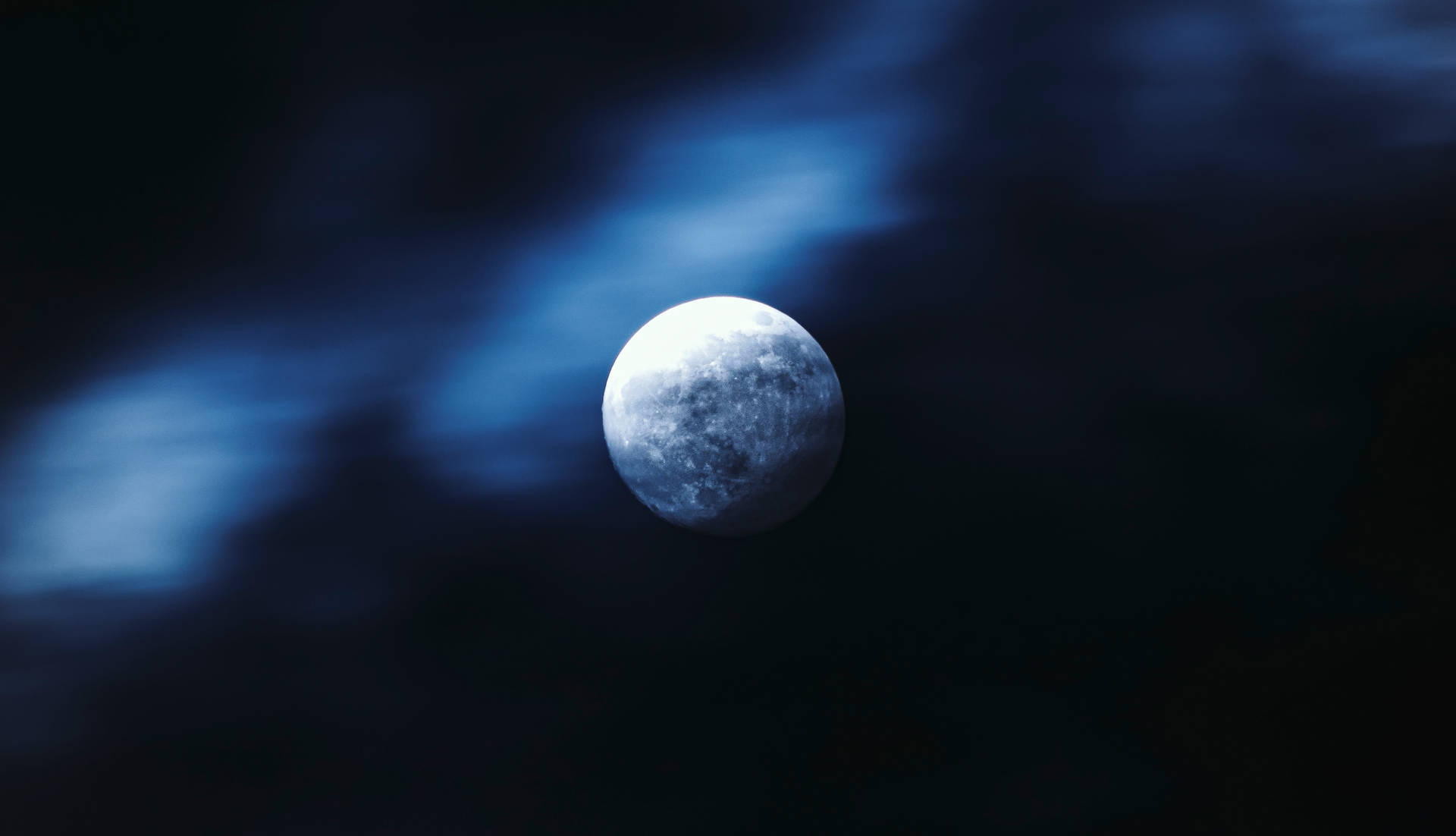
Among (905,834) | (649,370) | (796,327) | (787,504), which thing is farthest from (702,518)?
(905,834)

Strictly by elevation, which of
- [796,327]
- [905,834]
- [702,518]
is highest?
[796,327]

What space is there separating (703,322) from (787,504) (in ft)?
2.34

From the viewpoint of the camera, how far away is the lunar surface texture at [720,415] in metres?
2.41

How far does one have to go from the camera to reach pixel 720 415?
240 centimetres

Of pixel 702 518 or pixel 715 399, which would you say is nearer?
pixel 715 399

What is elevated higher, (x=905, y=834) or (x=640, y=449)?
(x=640, y=449)

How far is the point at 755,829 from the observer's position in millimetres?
3641

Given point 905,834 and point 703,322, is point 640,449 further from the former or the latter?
point 905,834

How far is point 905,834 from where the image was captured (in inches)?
143

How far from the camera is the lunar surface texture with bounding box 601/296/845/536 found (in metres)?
2.41

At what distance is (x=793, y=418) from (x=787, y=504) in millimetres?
361

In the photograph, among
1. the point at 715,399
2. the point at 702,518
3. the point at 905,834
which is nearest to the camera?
the point at 715,399

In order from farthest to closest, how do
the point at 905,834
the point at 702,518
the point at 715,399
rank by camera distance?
the point at 905,834 → the point at 702,518 → the point at 715,399

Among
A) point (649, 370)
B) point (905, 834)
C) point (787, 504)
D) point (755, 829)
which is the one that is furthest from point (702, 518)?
point (905, 834)
